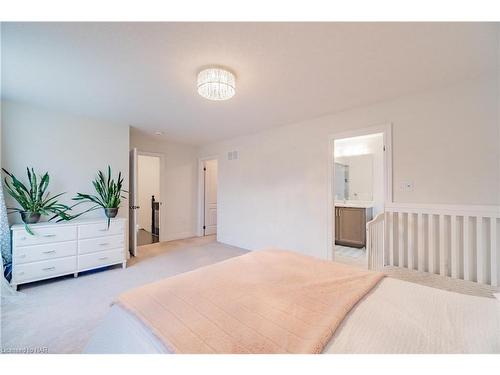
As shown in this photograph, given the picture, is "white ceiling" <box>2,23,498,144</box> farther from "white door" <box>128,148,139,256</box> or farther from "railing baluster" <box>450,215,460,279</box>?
"railing baluster" <box>450,215,460,279</box>

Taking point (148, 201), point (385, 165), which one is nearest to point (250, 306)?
point (385, 165)

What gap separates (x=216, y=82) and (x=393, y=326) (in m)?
1.95

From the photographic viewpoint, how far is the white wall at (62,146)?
264 centimetres

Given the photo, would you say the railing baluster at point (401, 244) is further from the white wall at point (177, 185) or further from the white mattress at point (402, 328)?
the white wall at point (177, 185)

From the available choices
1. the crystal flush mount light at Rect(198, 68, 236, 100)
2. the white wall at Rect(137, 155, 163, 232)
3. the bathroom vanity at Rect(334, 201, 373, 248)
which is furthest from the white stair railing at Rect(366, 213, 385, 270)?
the white wall at Rect(137, 155, 163, 232)

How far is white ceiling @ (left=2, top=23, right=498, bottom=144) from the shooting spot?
4.55 ft

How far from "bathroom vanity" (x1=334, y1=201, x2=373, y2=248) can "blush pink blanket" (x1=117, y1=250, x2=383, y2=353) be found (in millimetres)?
2899

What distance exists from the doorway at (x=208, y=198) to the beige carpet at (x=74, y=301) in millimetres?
1886

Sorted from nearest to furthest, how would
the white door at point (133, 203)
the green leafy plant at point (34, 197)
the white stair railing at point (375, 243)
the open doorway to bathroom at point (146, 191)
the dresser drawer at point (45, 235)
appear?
the white stair railing at point (375, 243)
the dresser drawer at point (45, 235)
the green leafy plant at point (34, 197)
the white door at point (133, 203)
the open doorway to bathroom at point (146, 191)

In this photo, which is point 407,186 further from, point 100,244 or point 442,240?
point 100,244

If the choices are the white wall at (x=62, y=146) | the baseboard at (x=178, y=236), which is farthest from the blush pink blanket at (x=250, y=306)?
the baseboard at (x=178, y=236)

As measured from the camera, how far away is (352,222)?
4.13 m
